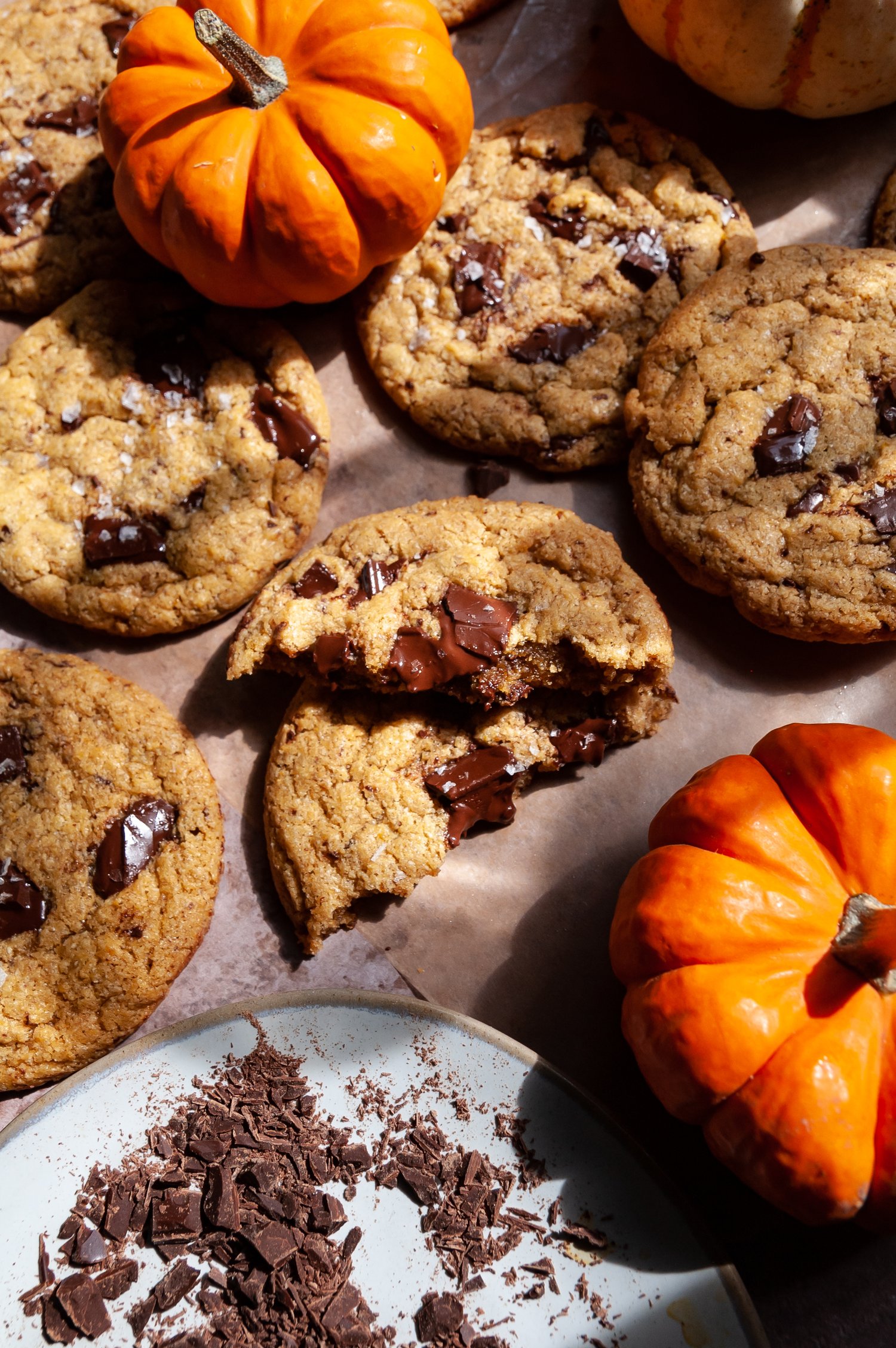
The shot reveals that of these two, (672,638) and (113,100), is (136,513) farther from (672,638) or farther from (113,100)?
(672,638)

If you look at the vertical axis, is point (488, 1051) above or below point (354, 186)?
below

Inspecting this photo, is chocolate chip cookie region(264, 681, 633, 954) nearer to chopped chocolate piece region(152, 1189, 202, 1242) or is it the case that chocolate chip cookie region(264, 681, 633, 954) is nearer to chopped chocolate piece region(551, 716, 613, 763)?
chopped chocolate piece region(551, 716, 613, 763)

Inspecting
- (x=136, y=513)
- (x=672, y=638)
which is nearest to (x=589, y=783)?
(x=672, y=638)

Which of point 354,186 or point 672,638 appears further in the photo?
point 672,638

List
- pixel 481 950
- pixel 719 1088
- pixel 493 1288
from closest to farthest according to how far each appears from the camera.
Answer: pixel 719 1088, pixel 493 1288, pixel 481 950

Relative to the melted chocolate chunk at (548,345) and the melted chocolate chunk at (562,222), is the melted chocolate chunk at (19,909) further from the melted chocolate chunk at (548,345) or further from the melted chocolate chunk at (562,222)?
the melted chocolate chunk at (562,222)

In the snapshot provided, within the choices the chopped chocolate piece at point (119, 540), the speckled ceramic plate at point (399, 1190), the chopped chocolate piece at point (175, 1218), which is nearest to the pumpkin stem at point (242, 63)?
the chopped chocolate piece at point (119, 540)

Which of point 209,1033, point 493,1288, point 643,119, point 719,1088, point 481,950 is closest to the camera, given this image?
point 719,1088
